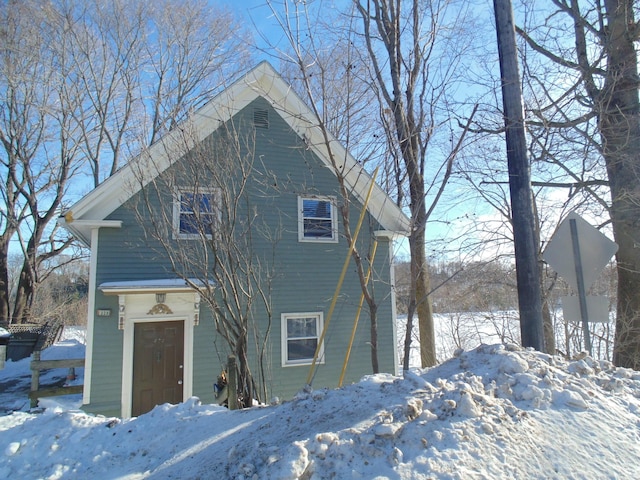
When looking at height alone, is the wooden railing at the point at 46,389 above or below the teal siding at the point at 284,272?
below

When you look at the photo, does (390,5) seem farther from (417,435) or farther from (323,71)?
(417,435)

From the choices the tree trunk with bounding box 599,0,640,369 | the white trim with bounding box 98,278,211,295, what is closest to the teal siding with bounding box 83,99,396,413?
the white trim with bounding box 98,278,211,295

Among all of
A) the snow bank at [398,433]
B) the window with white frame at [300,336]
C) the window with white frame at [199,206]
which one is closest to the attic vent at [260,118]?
the window with white frame at [199,206]

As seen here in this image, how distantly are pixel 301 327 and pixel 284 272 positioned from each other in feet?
4.67

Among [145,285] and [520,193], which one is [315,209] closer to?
[145,285]

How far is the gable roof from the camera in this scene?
8.53 metres

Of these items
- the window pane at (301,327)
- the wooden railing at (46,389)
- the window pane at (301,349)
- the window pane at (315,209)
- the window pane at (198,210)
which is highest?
the window pane at (315,209)

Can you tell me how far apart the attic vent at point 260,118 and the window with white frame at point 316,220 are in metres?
2.05

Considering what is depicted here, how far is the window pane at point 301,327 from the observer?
10.3m

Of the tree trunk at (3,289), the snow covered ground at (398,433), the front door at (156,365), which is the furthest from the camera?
the tree trunk at (3,289)

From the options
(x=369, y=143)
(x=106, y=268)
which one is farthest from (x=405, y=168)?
(x=106, y=268)

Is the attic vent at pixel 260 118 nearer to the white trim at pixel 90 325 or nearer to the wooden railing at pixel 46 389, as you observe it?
the white trim at pixel 90 325

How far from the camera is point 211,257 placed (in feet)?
29.1

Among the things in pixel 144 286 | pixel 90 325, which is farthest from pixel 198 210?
pixel 90 325
